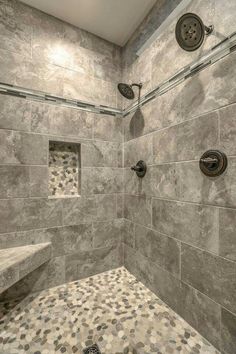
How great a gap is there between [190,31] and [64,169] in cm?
141

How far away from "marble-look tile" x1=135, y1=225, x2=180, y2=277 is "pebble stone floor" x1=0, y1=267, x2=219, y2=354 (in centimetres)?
32

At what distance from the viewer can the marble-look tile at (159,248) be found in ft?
4.21

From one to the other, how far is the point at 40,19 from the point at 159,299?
2.65 metres

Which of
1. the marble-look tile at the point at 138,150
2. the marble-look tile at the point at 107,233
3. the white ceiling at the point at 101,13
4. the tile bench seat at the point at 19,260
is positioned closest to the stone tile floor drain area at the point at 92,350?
the tile bench seat at the point at 19,260

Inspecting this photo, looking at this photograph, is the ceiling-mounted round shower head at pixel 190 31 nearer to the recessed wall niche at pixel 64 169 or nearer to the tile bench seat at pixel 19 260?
the recessed wall niche at pixel 64 169

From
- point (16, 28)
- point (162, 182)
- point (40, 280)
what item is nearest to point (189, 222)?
point (162, 182)

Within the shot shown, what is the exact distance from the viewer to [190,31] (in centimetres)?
96

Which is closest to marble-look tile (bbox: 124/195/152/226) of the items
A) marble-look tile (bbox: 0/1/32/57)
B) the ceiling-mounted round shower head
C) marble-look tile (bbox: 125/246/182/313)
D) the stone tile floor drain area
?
marble-look tile (bbox: 125/246/182/313)

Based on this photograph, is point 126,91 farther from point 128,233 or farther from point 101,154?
point 128,233

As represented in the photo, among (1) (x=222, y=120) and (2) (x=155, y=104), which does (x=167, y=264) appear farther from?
(2) (x=155, y=104)

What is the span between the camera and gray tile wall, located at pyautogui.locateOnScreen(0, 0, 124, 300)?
1.43m

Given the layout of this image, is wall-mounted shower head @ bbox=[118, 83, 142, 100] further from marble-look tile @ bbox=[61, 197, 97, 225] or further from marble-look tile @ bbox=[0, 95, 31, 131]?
marble-look tile @ bbox=[61, 197, 97, 225]

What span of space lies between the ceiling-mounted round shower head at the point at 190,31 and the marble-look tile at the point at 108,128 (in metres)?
1.01

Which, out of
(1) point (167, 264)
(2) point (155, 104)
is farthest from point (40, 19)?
(1) point (167, 264)
